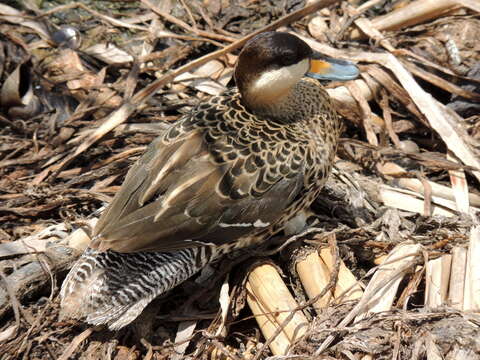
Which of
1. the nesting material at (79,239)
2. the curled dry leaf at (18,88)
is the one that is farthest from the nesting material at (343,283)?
the curled dry leaf at (18,88)

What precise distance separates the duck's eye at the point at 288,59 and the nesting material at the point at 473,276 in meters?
1.17

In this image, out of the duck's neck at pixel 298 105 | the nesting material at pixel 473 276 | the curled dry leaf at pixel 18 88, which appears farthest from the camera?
the curled dry leaf at pixel 18 88

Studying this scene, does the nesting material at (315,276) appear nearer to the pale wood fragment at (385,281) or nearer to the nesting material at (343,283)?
the nesting material at (343,283)

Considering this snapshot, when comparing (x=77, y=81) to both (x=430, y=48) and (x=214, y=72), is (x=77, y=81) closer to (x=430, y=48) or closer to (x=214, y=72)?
(x=214, y=72)

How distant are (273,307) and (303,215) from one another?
606 millimetres

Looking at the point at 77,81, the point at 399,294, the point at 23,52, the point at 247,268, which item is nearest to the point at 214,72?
the point at 77,81

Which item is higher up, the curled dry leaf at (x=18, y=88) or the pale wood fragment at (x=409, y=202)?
the curled dry leaf at (x=18, y=88)

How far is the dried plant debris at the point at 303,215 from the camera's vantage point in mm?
3119

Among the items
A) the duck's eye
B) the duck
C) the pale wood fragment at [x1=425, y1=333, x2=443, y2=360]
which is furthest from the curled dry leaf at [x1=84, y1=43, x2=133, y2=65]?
the pale wood fragment at [x1=425, y1=333, x2=443, y2=360]

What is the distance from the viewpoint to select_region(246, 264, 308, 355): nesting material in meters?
3.10

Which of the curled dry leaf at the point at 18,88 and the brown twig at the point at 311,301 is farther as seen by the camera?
the curled dry leaf at the point at 18,88

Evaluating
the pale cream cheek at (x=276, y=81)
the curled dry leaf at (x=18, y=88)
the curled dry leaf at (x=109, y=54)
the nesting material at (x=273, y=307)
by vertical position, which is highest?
the pale cream cheek at (x=276, y=81)

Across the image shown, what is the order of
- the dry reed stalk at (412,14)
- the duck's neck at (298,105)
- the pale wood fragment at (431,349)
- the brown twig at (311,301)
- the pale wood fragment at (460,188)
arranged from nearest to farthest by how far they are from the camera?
the pale wood fragment at (431,349)
the brown twig at (311,301)
the duck's neck at (298,105)
the pale wood fragment at (460,188)
the dry reed stalk at (412,14)

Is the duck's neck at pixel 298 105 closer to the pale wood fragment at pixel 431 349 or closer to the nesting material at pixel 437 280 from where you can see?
the nesting material at pixel 437 280
